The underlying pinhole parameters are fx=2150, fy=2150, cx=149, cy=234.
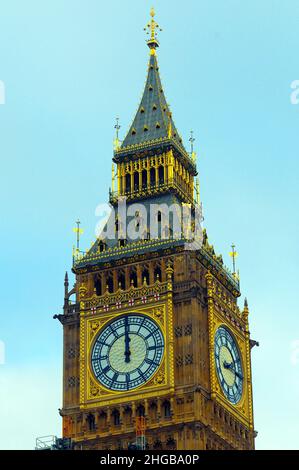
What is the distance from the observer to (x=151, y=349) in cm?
12625

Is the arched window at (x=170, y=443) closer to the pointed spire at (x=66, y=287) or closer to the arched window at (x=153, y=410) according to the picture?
the arched window at (x=153, y=410)

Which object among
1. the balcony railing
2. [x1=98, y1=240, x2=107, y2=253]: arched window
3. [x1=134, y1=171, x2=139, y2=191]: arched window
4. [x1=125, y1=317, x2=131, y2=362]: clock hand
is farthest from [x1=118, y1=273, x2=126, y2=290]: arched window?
[x1=134, y1=171, x2=139, y2=191]: arched window

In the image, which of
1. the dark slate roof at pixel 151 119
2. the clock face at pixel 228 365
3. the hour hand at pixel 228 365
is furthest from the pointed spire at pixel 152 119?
the hour hand at pixel 228 365

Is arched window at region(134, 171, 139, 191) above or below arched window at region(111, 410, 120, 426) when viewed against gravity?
above

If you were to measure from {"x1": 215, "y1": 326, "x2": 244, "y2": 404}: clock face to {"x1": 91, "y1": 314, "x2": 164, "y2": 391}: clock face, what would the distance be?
4.13m

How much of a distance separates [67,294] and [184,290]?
8.06 metres

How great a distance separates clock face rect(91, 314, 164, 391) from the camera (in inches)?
4958

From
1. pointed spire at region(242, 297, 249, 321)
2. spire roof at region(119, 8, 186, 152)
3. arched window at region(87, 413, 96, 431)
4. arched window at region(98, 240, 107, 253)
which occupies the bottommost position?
arched window at region(87, 413, 96, 431)

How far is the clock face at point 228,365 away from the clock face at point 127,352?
4.13 metres

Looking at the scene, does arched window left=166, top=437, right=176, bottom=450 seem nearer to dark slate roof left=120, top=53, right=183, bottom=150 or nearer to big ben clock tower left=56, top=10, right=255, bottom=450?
big ben clock tower left=56, top=10, right=255, bottom=450
